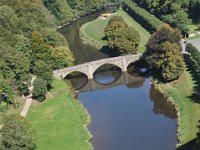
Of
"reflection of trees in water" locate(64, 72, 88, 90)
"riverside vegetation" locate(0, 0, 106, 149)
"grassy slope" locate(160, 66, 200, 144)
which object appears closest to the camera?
"grassy slope" locate(160, 66, 200, 144)

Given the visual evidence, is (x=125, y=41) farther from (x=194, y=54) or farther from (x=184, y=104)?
(x=184, y=104)

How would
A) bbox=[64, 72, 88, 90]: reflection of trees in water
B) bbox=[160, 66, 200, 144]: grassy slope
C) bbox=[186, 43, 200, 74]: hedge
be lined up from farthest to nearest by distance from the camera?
bbox=[64, 72, 88, 90]: reflection of trees in water < bbox=[186, 43, 200, 74]: hedge < bbox=[160, 66, 200, 144]: grassy slope

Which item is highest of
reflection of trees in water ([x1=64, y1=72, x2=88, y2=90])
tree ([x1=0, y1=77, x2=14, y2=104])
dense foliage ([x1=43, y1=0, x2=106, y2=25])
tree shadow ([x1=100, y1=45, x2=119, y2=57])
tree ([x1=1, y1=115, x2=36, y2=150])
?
tree ([x1=1, y1=115, x2=36, y2=150])

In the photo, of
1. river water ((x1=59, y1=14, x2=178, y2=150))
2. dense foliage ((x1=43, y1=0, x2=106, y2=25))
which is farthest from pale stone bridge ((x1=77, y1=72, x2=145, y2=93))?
dense foliage ((x1=43, y1=0, x2=106, y2=25))

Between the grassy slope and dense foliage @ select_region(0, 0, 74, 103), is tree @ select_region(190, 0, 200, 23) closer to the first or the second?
the grassy slope

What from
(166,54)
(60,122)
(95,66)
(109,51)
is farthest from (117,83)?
(60,122)

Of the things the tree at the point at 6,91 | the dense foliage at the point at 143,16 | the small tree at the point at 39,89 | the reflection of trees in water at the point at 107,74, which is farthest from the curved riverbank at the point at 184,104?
the dense foliage at the point at 143,16
